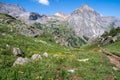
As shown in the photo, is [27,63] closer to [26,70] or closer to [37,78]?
[26,70]

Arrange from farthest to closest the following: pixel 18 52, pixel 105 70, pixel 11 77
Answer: pixel 18 52
pixel 105 70
pixel 11 77

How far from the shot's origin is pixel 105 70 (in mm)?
29047

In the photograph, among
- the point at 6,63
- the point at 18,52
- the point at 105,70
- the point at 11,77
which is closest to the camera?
the point at 11,77

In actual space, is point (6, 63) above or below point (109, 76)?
above

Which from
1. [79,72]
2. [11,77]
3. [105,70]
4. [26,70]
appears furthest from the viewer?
[105,70]

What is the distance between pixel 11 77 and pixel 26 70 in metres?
2.61

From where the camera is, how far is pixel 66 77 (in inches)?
925

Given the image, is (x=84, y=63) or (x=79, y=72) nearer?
(x=79, y=72)

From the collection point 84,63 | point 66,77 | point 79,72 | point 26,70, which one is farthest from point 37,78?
point 84,63

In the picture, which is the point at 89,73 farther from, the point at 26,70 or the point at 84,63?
the point at 26,70

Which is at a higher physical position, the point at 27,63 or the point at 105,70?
the point at 27,63

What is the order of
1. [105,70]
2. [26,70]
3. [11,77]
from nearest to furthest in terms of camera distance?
[11,77]
[26,70]
[105,70]

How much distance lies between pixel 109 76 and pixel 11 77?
12820 mm

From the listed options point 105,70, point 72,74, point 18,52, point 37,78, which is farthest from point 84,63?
point 37,78
